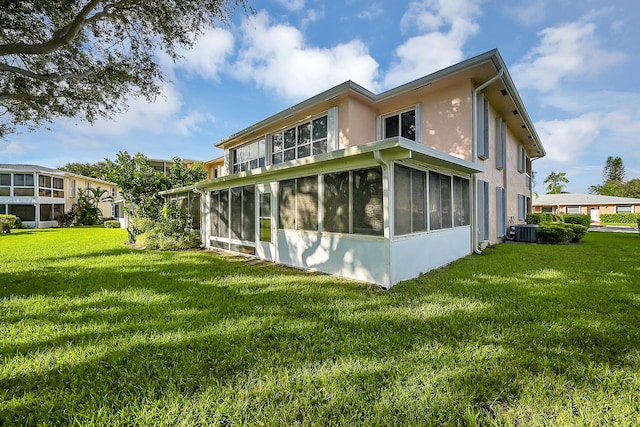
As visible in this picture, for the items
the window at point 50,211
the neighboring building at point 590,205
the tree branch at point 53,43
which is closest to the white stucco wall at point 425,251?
the tree branch at point 53,43

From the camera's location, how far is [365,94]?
917cm

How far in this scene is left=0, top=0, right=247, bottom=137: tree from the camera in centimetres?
714

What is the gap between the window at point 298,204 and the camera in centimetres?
680

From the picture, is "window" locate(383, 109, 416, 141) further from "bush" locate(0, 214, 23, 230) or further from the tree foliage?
the tree foliage

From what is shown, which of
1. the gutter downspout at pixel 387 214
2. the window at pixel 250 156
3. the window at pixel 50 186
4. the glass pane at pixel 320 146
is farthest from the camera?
the window at pixel 50 186

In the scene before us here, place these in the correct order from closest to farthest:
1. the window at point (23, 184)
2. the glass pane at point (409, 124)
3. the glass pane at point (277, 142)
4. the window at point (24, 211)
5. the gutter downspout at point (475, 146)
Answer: the gutter downspout at point (475, 146) → the glass pane at point (409, 124) → the glass pane at point (277, 142) → the window at point (23, 184) → the window at point (24, 211)

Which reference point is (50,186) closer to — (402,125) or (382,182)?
(402,125)

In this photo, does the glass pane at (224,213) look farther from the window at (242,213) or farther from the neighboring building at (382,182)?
the window at (242,213)

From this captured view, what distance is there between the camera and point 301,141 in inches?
443

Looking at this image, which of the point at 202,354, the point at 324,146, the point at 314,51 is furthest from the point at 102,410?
the point at 314,51

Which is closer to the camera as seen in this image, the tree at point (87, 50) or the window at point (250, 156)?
the tree at point (87, 50)

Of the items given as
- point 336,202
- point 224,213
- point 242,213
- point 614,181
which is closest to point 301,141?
point 242,213

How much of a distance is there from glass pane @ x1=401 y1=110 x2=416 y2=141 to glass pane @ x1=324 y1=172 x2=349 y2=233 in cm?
461

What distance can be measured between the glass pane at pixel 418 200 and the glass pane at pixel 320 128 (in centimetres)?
486
